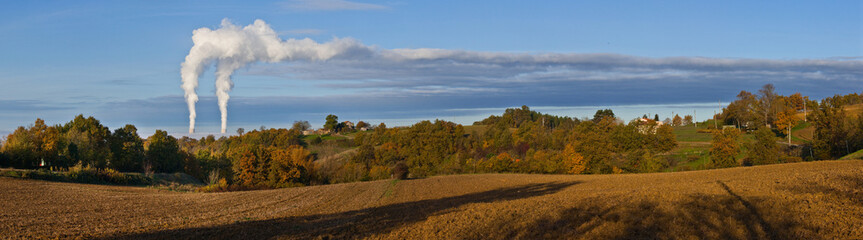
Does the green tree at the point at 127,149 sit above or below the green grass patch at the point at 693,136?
above

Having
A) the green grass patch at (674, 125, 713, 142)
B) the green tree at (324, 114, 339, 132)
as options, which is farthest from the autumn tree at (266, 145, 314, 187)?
the green tree at (324, 114, 339, 132)

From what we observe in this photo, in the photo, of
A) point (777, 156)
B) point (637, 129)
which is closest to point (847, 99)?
point (637, 129)

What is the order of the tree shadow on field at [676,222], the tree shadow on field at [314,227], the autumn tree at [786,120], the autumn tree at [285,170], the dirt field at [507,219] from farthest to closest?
the autumn tree at [786,120] → the autumn tree at [285,170] → the tree shadow on field at [314,227] → the dirt field at [507,219] → the tree shadow on field at [676,222]

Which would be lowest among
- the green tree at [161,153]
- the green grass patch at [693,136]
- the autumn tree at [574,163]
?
the autumn tree at [574,163]

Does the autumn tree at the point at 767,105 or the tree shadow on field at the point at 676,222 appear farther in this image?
the autumn tree at the point at 767,105

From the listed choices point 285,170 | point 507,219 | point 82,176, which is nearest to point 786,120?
point 285,170

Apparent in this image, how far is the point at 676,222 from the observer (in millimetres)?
13031

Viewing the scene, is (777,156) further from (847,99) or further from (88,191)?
(847,99)

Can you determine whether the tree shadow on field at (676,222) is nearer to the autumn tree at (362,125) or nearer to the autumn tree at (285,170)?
the autumn tree at (285,170)

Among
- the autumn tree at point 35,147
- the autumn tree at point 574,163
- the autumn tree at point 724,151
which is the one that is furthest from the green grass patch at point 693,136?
the autumn tree at point 35,147

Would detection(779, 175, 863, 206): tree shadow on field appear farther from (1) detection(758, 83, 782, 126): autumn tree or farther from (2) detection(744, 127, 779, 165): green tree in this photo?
(1) detection(758, 83, 782, 126): autumn tree

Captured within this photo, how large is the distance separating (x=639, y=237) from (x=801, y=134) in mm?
103638

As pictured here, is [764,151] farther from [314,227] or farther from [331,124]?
[331,124]

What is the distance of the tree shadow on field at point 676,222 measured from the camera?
11797 mm
